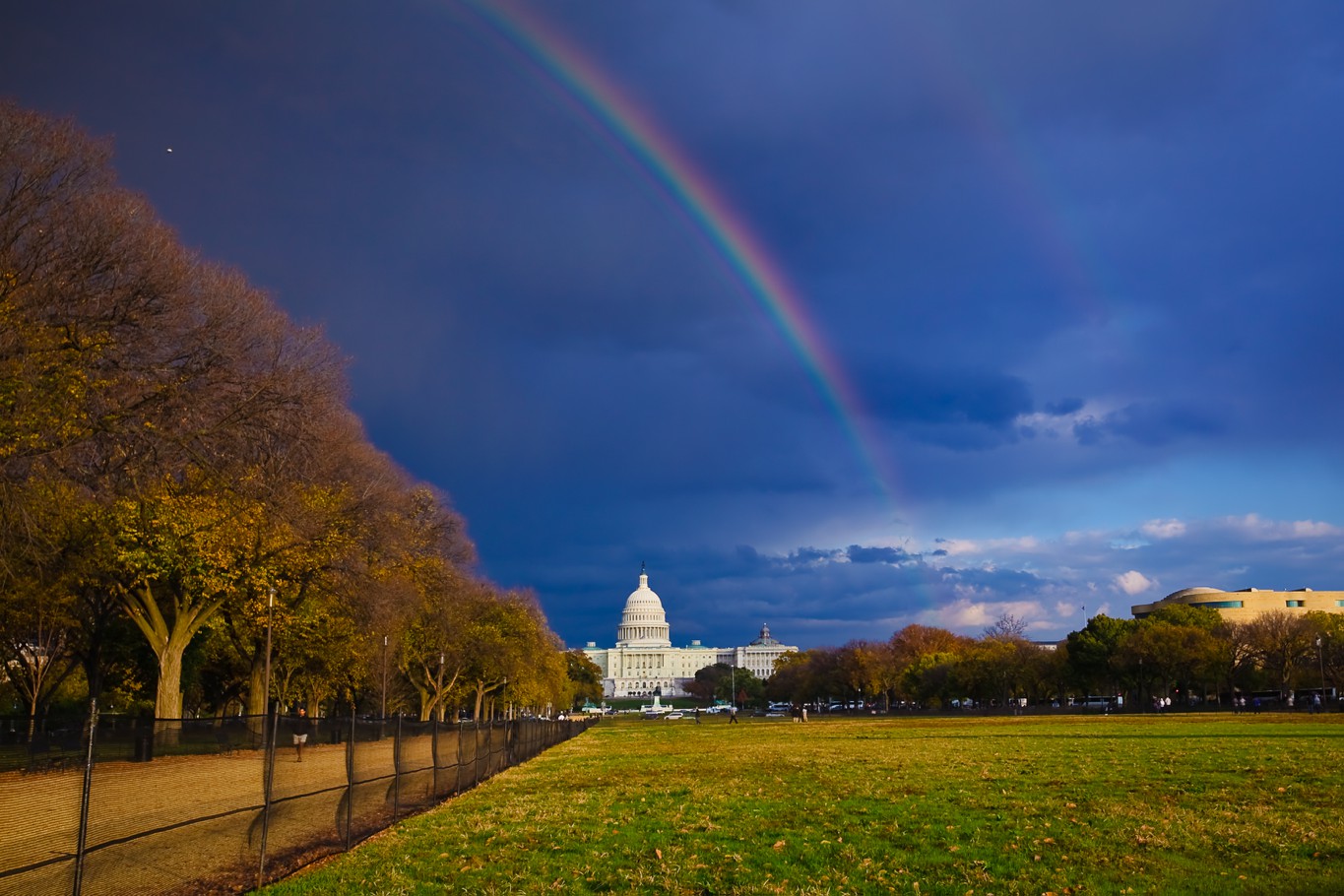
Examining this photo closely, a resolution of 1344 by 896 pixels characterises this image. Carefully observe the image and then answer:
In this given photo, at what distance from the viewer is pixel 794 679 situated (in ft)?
645

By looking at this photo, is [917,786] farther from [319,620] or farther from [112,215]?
[319,620]

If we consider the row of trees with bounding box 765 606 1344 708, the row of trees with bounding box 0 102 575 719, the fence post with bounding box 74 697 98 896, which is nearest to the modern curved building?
the row of trees with bounding box 765 606 1344 708

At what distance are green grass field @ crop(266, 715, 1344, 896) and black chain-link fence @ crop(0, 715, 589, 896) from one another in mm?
1019

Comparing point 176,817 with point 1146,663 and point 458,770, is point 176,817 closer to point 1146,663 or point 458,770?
point 458,770

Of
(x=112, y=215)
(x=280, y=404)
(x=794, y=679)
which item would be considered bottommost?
(x=794, y=679)

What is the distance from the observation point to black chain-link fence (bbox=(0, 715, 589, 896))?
35.6 ft

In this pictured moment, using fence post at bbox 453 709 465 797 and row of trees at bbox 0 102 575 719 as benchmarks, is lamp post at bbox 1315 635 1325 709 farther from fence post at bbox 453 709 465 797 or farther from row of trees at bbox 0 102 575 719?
fence post at bbox 453 709 465 797

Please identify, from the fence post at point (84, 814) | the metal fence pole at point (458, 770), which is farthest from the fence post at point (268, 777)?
the metal fence pole at point (458, 770)

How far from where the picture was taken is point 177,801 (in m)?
15.7

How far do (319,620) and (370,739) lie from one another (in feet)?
88.3

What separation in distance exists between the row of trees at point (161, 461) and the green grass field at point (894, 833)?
1330 cm

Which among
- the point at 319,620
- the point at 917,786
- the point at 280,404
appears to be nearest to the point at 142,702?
the point at 319,620

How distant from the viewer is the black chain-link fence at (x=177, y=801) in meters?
10.9

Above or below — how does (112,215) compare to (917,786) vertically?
above
